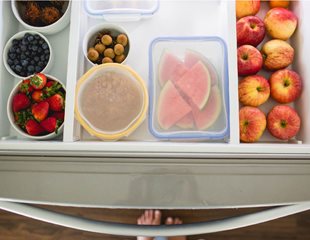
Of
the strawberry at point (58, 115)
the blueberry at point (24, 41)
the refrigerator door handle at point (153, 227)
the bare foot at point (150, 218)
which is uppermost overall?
the blueberry at point (24, 41)

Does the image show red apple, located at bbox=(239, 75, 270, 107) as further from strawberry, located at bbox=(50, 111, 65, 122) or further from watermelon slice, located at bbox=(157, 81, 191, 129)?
strawberry, located at bbox=(50, 111, 65, 122)

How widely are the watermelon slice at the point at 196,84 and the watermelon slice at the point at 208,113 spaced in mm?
14

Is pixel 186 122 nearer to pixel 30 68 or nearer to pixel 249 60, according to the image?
pixel 249 60

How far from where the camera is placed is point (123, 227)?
2.42 ft

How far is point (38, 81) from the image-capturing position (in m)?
0.90

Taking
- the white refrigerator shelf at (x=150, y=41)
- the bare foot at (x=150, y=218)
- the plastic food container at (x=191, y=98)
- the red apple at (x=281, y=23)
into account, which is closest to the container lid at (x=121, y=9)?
the white refrigerator shelf at (x=150, y=41)

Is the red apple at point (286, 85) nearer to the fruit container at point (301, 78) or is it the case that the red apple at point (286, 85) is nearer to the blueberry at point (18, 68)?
the fruit container at point (301, 78)

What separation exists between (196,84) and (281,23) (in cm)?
31

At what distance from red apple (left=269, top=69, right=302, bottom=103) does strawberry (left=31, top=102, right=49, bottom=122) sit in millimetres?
644

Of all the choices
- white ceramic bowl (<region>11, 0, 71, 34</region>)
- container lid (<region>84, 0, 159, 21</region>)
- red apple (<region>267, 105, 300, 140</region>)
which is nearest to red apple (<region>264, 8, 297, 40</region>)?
red apple (<region>267, 105, 300, 140</region>)

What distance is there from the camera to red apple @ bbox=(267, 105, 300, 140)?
913mm

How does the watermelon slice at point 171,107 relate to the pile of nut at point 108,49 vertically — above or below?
below

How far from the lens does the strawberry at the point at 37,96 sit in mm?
921

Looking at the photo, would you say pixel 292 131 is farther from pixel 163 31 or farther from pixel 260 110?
pixel 163 31
